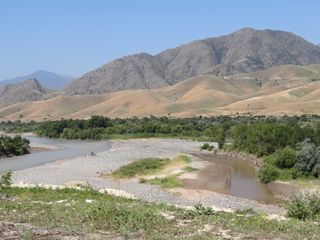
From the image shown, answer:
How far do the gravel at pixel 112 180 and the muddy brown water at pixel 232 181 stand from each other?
4880 millimetres

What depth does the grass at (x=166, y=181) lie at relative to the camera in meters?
56.6

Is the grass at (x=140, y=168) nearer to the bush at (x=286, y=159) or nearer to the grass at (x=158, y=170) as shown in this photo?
the grass at (x=158, y=170)

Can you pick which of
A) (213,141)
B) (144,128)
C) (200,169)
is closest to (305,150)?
(200,169)

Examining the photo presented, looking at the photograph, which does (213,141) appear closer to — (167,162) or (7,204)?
(167,162)

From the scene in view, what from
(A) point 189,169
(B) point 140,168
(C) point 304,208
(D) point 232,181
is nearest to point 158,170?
(B) point 140,168

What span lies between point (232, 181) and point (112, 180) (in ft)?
45.3

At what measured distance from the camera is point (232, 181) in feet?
212

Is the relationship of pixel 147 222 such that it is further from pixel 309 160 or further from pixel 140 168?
pixel 140 168

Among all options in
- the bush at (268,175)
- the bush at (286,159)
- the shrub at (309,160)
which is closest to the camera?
Answer: the shrub at (309,160)

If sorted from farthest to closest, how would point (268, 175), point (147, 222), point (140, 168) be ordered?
point (140, 168) → point (268, 175) → point (147, 222)

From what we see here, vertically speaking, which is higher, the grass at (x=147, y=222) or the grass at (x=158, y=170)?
the grass at (x=147, y=222)

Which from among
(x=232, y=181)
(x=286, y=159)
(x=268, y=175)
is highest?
(x=286, y=159)

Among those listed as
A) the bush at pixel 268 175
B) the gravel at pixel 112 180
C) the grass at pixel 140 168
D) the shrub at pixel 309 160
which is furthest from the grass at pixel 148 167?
the shrub at pixel 309 160

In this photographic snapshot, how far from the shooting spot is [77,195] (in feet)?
90.3
